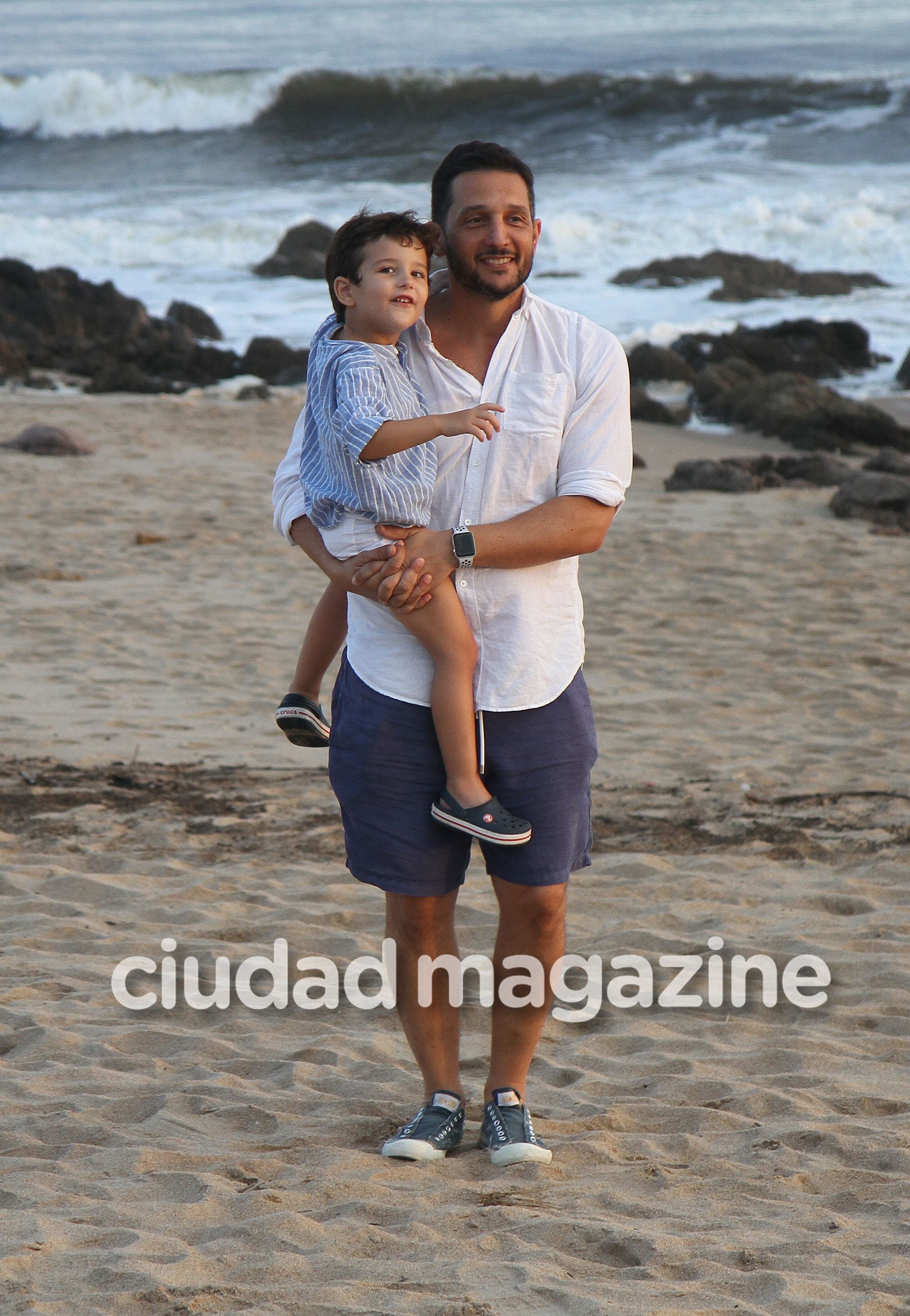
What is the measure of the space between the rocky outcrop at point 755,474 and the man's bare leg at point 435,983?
833 centimetres

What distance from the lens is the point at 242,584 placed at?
8.16 metres

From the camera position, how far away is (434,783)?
2588 mm

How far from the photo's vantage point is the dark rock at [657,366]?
14.9m

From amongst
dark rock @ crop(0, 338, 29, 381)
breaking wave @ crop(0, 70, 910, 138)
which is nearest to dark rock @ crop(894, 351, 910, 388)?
dark rock @ crop(0, 338, 29, 381)

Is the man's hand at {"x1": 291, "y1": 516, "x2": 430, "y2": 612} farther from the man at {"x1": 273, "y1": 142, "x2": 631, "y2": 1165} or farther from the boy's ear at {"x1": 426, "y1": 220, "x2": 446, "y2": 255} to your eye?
the boy's ear at {"x1": 426, "y1": 220, "x2": 446, "y2": 255}

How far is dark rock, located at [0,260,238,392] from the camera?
15180 millimetres

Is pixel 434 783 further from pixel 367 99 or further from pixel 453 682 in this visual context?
pixel 367 99

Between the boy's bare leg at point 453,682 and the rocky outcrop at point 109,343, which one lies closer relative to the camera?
the boy's bare leg at point 453,682

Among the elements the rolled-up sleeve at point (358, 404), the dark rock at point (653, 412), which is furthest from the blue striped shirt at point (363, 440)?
the dark rock at point (653, 412)

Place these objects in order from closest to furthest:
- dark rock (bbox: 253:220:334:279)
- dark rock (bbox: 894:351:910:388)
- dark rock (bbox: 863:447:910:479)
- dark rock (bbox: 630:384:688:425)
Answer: dark rock (bbox: 863:447:910:479), dark rock (bbox: 630:384:688:425), dark rock (bbox: 894:351:910:388), dark rock (bbox: 253:220:334:279)

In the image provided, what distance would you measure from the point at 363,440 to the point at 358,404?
0.07 meters

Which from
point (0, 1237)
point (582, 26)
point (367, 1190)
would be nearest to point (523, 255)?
point (367, 1190)

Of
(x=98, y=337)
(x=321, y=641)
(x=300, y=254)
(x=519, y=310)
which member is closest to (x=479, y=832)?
(x=321, y=641)

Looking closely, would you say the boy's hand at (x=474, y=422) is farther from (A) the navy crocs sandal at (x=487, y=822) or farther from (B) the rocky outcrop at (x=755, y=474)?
(B) the rocky outcrop at (x=755, y=474)
